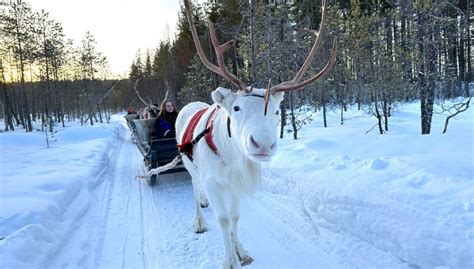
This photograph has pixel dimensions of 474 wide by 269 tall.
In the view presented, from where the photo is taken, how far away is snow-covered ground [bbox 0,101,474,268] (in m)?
3.49

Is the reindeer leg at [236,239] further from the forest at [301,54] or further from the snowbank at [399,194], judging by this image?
the forest at [301,54]

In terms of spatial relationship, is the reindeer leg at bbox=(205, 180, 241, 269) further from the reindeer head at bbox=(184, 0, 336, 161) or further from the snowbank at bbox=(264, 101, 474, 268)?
the snowbank at bbox=(264, 101, 474, 268)

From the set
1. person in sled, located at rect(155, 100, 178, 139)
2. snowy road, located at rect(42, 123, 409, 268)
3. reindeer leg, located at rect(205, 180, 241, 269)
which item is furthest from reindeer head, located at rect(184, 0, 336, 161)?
person in sled, located at rect(155, 100, 178, 139)

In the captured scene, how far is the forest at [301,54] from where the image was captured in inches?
333

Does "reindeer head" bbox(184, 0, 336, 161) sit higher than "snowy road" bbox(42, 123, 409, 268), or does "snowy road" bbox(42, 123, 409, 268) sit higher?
"reindeer head" bbox(184, 0, 336, 161)

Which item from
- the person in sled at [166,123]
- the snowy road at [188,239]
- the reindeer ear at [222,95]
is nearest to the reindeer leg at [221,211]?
the snowy road at [188,239]

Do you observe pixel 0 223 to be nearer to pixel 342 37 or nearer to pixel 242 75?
pixel 242 75

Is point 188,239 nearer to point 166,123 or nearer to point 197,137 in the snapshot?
point 197,137

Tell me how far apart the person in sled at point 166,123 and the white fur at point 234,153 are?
386 centimetres

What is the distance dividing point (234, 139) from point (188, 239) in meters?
1.98

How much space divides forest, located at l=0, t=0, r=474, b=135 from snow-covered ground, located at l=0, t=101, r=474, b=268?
213 cm

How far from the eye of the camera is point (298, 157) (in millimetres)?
7688

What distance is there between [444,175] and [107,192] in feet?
20.6

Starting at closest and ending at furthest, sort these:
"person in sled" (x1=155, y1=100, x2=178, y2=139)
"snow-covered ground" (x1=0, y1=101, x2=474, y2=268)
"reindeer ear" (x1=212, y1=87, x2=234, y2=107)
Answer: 1. "reindeer ear" (x1=212, y1=87, x2=234, y2=107)
2. "snow-covered ground" (x1=0, y1=101, x2=474, y2=268)
3. "person in sled" (x1=155, y1=100, x2=178, y2=139)
